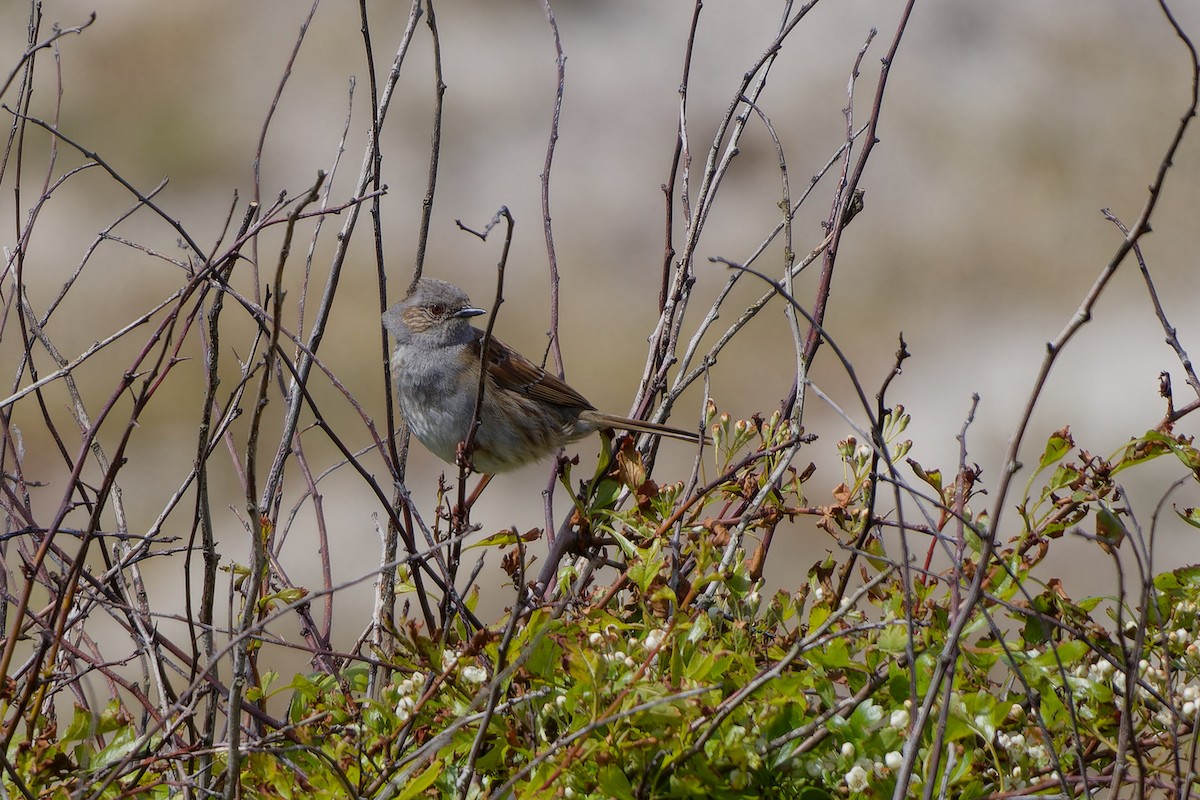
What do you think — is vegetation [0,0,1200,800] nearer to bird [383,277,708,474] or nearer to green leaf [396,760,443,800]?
green leaf [396,760,443,800]

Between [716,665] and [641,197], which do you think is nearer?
[716,665]

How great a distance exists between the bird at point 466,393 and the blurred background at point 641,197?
13.0 feet

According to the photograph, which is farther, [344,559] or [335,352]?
[335,352]

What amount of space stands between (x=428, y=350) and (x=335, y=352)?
6.46 meters

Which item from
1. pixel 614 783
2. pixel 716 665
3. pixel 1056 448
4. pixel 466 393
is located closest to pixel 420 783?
pixel 614 783

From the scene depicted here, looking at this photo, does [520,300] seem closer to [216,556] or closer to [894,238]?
[894,238]

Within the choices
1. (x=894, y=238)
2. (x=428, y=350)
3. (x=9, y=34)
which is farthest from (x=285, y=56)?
(x=428, y=350)

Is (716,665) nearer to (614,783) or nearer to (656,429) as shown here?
(614,783)

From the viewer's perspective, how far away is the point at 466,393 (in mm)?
5031

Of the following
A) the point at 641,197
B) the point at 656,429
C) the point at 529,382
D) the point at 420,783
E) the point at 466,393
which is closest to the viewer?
the point at 420,783

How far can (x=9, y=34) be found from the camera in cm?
1423

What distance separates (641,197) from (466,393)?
9095 millimetres

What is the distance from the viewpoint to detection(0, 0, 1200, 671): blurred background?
10688 millimetres

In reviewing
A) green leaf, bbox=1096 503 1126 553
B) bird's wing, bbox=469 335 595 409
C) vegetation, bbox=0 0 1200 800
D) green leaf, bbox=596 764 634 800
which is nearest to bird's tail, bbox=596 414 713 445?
vegetation, bbox=0 0 1200 800
